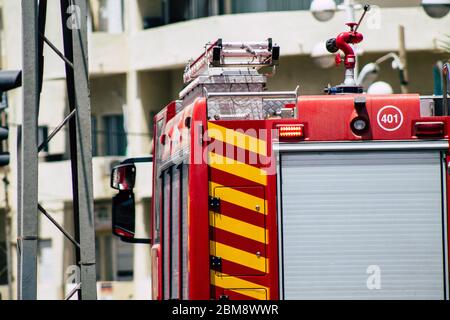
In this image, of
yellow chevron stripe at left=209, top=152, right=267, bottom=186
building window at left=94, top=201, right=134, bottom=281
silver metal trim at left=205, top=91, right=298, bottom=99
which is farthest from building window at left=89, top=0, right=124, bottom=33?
yellow chevron stripe at left=209, top=152, right=267, bottom=186

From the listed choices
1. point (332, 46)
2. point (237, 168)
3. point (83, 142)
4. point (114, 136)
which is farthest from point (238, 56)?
point (114, 136)

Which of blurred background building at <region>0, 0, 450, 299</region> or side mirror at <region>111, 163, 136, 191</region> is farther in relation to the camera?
blurred background building at <region>0, 0, 450, 299</region>

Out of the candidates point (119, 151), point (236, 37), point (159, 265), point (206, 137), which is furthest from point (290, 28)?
point (206, 137)

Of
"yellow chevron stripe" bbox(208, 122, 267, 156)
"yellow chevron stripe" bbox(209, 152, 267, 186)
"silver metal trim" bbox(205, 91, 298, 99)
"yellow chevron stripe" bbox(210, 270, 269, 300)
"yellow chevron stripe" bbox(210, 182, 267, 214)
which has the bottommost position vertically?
"yellow chevron stripe" bbox(210, 270, 269, 300)

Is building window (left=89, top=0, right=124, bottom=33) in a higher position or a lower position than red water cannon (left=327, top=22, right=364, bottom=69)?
higher

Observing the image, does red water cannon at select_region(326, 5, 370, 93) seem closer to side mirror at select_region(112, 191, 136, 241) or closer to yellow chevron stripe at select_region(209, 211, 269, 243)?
yellow chevron stripe at select_region(209, 211, 269, 243)

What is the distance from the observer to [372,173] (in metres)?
10.3

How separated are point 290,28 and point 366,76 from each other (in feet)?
30.2

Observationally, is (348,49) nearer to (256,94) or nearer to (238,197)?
(256,94)

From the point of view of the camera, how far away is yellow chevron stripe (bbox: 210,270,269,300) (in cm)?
1024

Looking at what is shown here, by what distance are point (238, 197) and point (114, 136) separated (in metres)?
28.5

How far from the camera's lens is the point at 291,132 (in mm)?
10398

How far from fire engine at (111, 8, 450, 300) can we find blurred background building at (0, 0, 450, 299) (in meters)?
20.9

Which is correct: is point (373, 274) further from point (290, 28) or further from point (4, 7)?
point (4, 7)
